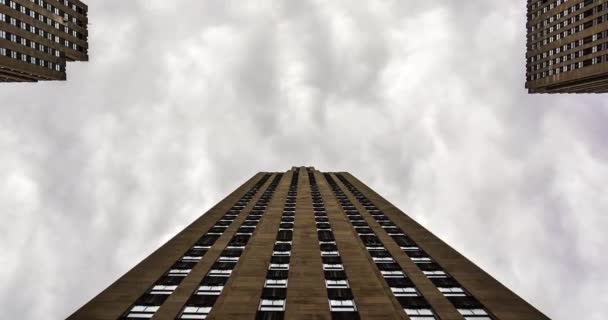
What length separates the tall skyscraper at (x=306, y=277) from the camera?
108 ft

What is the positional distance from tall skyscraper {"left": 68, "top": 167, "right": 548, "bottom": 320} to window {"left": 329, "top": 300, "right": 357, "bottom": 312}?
3.2 inches

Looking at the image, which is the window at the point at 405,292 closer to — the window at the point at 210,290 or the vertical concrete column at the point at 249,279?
the vertical concrete column at the point at 249,279

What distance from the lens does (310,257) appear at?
42625mm

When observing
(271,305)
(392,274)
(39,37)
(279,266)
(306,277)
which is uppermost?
(39,37)

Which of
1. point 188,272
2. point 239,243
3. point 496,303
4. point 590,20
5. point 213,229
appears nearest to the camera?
point 496,303

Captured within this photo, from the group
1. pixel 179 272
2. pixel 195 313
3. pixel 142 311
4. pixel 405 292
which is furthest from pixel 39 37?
pixel 405 292

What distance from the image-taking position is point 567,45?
7156 centimetres

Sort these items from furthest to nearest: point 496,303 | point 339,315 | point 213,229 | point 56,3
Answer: point 56,3, point 213,229, point 496,303, point 339,315

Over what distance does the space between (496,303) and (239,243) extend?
91.0 ft

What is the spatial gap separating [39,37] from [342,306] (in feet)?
218

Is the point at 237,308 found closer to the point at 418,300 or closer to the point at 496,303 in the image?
the point at 418,300

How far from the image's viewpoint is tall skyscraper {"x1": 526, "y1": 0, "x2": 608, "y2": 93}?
63.2 m

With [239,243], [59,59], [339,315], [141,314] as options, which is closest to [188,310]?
[141,314]

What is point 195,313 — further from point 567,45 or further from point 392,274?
point 567,45
